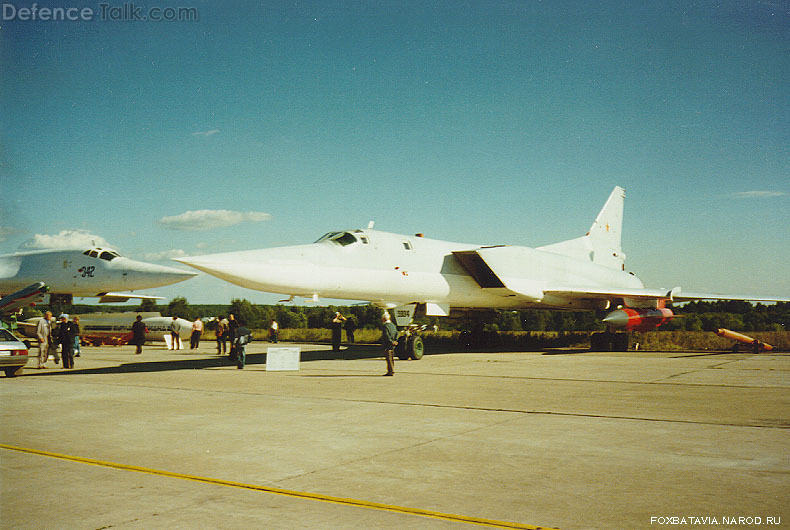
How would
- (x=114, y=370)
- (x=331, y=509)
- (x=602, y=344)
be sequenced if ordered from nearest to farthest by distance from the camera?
(x=331, y=509) < (x=114, y=370) < (x=602, y=344)

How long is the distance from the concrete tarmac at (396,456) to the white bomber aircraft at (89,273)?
45.2ft

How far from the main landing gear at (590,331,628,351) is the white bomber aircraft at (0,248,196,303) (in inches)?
618

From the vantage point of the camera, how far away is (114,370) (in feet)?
A: 46.9

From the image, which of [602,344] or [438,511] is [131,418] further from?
[602,344]

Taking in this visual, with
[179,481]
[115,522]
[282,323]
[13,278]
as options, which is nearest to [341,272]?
[179,481]

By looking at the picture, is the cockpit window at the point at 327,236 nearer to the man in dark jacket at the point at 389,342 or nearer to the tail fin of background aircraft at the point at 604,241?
the man in dark jacket at the point at 389,342

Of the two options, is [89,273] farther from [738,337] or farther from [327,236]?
[738,337]

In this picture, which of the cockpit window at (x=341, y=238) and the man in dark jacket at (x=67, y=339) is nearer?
the man in dark jacket at (x=67, y=339)

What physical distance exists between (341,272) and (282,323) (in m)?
71.9

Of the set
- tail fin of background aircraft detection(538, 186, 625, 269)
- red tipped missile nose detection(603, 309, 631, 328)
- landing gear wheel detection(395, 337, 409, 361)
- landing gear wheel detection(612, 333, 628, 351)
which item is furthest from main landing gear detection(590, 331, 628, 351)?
landing gear wheel detection(395, 337, 409, 361)

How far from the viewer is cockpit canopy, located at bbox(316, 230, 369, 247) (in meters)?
15.3

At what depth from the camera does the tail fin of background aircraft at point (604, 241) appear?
26.6 m

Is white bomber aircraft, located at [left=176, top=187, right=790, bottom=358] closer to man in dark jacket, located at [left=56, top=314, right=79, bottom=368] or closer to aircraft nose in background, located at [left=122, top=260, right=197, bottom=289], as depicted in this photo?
man in dark jacket, located at [left=56, top=314, right=79, bottom=368]

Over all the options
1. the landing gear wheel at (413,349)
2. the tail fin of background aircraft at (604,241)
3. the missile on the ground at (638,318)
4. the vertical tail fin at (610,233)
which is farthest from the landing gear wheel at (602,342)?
the landing gear wheel at (413,349)
